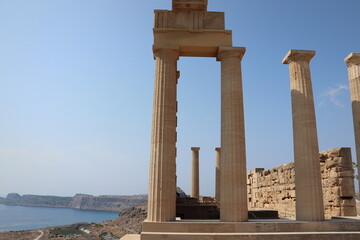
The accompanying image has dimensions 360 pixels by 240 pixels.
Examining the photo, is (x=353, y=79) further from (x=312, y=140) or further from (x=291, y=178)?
(x=291, y=178)

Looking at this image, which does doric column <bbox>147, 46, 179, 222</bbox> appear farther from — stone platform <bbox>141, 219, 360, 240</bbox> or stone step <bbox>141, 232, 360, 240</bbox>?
stone step <bbox>141, 232, 360, 240</bbox>

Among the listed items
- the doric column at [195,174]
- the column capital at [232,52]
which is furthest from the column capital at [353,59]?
the doric column at [195,174]

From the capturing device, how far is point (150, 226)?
531 inches

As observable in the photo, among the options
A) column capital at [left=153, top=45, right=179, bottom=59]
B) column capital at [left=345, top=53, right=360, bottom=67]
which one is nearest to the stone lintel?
column capital at [left=153, top=45, right=179, bottom=59]

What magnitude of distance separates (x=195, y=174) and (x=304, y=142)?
2578cm

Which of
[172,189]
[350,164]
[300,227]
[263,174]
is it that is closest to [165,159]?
[172,189]

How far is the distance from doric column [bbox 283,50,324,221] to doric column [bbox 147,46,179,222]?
21.1 ft

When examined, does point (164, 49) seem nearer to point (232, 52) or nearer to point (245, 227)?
point (232, 52)

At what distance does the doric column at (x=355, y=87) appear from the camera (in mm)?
17906

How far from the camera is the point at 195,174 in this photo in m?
40.3

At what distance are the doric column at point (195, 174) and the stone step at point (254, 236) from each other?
2698 cm

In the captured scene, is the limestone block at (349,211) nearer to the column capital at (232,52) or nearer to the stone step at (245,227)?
the stone step at (245,227)

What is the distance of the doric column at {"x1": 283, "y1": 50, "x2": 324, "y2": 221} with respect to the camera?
49.2 ft

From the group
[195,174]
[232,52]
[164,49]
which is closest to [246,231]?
[232,52]
